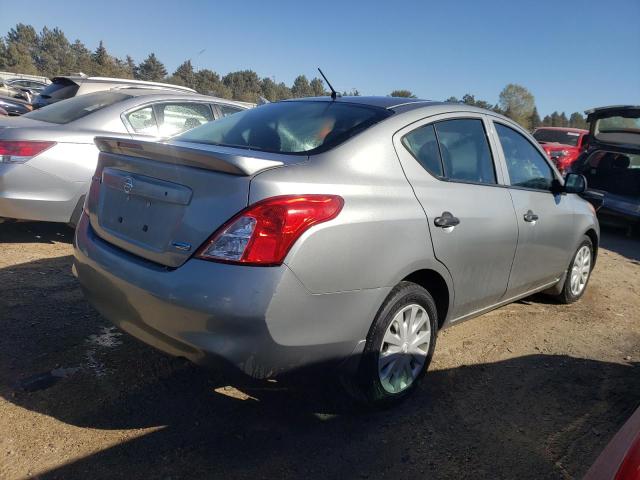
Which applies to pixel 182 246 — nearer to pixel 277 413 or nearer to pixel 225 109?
pixel 277 413

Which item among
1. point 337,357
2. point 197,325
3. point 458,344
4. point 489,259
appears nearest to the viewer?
point 197,325

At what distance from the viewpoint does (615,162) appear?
9.09m

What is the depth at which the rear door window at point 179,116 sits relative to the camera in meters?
5.71

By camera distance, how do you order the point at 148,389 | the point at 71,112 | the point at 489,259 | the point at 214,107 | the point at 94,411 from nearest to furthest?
1. the point at 94,411
2. the point at 148,389
3. the point at 489,259
4. the point at 71,112
5. the point at 214,107

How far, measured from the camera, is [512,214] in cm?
352

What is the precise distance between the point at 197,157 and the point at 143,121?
11.8 ft

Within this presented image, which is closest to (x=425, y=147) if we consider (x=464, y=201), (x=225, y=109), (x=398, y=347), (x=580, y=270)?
(x=464, y=201)

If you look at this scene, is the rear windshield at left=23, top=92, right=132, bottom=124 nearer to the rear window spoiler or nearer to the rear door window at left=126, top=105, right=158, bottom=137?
the rear door window at left=126, top=105, right=158, bottom=137

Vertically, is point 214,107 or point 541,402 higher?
point 214,107

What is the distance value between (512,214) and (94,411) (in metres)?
2.78

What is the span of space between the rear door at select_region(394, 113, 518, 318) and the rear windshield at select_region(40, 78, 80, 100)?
6.47 meters

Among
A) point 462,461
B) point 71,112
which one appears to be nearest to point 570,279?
point 462,461

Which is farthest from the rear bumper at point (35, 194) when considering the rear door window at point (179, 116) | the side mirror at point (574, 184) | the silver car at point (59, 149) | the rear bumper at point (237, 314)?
the side mirror at point (574, 184)

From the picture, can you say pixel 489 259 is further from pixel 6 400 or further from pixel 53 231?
pixel 53 231
